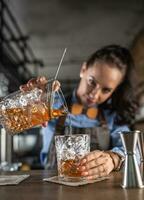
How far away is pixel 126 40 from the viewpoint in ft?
18.0

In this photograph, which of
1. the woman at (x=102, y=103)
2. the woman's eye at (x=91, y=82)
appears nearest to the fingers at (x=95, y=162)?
the woman at (x=102, y=103)

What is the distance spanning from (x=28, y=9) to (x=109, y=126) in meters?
2.60

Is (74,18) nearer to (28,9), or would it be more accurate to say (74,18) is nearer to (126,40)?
(28,9)

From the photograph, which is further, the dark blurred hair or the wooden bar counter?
the dark blurred hair

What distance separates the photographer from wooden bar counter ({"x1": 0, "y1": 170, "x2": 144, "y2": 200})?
2.81 ft

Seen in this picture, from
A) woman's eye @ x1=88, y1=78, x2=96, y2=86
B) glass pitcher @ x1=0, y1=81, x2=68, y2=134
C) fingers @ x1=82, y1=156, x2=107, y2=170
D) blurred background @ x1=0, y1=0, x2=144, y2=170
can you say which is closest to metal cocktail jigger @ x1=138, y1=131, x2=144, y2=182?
fingers @ x1=82, y1=156, x2=107, y2=170

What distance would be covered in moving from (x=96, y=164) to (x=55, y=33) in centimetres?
414

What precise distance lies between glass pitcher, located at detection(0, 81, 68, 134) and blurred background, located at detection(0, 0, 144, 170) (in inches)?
66.8

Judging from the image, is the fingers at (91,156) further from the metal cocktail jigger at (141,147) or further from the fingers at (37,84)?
the fingers at (37,84)

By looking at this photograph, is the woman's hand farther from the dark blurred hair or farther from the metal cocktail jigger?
the dark blurred hair

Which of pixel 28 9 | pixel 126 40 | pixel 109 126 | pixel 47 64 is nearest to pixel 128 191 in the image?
pixel 109 126

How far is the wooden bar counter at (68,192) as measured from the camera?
0.86m

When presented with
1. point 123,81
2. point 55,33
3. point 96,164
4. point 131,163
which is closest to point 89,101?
point 123,81

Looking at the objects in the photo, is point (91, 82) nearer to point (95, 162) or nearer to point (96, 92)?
point (96, 92)
